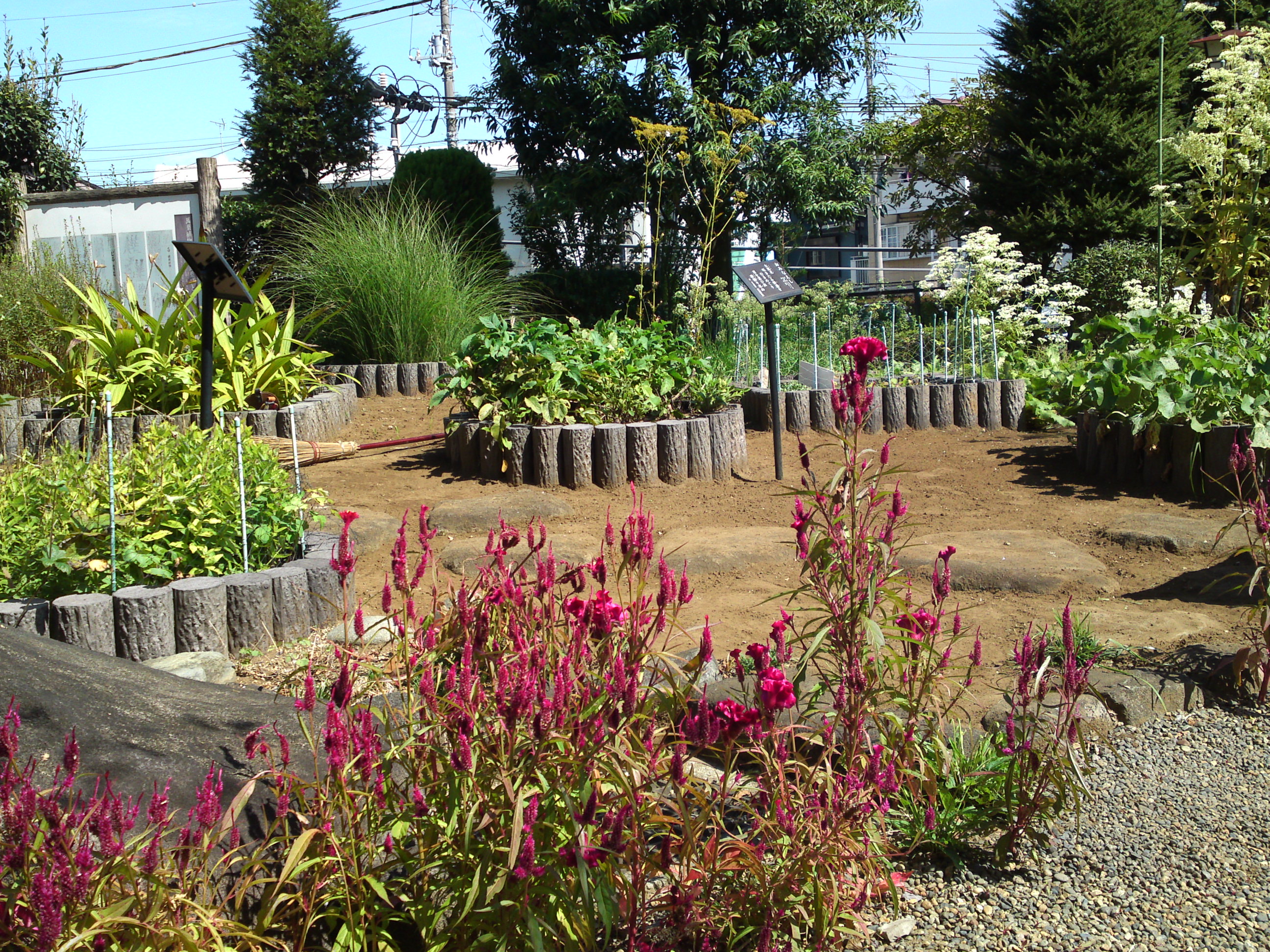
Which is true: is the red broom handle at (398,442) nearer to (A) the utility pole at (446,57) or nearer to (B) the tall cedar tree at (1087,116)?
(B) the tall cedar tree at (1087,116)

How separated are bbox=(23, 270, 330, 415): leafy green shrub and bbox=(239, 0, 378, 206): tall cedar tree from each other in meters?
7.70

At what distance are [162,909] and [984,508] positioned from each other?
4.46 m

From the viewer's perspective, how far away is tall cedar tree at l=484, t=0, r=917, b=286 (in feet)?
36.9

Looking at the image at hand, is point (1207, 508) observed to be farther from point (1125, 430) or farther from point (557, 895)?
point (557, 895)

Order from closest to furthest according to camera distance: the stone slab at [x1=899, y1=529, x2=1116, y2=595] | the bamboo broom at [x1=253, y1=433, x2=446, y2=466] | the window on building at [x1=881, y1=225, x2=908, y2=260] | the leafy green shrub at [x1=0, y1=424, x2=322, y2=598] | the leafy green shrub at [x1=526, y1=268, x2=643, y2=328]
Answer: the leafy green shrub at [x1=0, y1=424, x2=322, y2=598], the stone slab at [x1=899, y1=529, x2=1116, y2=595], the bamboo broom at [x1=253, y1=433, x2=446, y2=466], the leafy green shrub at [x1=526, y1=268, x2=643, y2=328], the window on building at [x1=881, y1=225, x2=908, y2=260]

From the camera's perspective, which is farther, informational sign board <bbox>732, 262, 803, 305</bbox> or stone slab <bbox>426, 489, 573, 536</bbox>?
informational sign board <bbox>732, 262, 803, 305</bbox>

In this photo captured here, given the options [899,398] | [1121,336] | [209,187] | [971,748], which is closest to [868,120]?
[899,398]

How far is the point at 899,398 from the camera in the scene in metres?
7.23

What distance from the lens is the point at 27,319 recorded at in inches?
300

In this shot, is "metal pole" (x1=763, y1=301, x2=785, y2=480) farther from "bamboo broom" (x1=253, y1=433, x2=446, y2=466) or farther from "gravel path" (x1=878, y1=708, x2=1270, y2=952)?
"gravel path" (x1=878, y1=708, x2=1270, y2=952)

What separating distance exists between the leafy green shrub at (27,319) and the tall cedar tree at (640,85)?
5358 millimetres

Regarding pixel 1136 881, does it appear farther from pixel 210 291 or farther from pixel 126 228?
pixel 126 228

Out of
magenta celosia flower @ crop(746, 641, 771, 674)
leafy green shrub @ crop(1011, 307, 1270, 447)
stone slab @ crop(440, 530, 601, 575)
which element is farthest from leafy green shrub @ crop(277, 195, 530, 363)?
magenta celosia flower @ crop(746, 641, 771, 674)

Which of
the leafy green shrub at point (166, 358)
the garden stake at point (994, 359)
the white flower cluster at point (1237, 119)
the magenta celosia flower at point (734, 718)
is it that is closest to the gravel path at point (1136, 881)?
the magenta celosia flower at point (734, 718)
